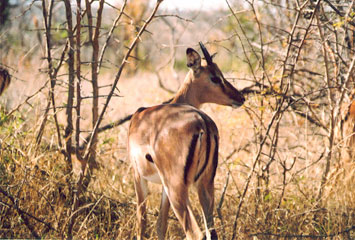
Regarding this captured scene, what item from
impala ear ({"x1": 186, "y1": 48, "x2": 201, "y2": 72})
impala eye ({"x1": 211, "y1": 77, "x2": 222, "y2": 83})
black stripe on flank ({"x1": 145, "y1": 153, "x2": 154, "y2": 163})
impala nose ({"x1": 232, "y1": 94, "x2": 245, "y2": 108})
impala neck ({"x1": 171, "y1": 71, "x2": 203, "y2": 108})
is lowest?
black stripe on flank ({"x1": 145, "y1": 153, "x2": 154, "y2": 163})

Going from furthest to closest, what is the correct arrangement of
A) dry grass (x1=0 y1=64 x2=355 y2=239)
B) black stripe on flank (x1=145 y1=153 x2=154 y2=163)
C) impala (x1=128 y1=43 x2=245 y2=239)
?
dry grass (x1=0 y1=64 x2=355 y2=239) < black stripe on flank (x1=145 y1=153 x2=154 y2=163) < impala (x1=128 y1=43 x2=245 y2=239)

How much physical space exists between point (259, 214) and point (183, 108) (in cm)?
160

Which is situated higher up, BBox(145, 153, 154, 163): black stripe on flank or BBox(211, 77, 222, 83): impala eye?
BBox(211, 77, 222, 83): impala eye

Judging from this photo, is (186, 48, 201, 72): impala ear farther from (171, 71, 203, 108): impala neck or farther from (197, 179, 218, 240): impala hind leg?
(197, 179, 218, 240): impala hind leg

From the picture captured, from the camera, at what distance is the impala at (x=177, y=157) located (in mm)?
3494

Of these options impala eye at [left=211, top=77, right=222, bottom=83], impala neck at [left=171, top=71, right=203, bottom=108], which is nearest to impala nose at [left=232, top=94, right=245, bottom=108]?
impala eye at [left=211, top=77, right=222, bottom=83]

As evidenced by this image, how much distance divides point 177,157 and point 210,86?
1.83 meters

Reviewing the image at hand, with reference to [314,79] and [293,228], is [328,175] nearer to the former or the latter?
[293,228]

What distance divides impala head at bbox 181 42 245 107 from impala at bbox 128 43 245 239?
41.6 inches

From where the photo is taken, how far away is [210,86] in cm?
520

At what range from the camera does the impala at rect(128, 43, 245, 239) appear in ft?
11.5

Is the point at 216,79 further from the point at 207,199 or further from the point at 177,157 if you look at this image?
A: the point at 177,157

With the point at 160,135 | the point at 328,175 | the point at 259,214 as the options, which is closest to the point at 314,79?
the point at 328,175

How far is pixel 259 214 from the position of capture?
15.7ft
